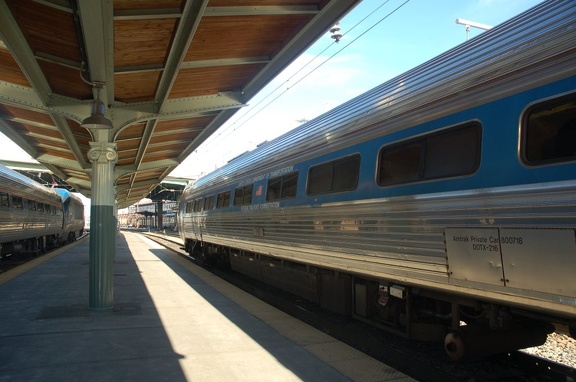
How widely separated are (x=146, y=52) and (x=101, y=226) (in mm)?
3027

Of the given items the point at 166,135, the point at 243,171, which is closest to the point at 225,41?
the point at 243,171

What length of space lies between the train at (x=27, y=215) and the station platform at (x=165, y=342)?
614cm

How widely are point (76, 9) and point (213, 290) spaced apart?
6308 mm

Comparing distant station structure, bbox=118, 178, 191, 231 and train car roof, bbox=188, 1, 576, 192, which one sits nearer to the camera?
train car roof, bbox=188, 1, 576, 192

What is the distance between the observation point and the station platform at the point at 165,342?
14.8 feet

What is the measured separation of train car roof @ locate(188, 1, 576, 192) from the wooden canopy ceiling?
3.73ft

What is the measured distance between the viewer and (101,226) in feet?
24.3

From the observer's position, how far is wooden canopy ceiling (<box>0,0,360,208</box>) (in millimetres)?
4773

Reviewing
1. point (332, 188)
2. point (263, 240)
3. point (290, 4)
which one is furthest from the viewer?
point (263, 240)

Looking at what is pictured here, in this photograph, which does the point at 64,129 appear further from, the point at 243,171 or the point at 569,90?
the point at 569,90

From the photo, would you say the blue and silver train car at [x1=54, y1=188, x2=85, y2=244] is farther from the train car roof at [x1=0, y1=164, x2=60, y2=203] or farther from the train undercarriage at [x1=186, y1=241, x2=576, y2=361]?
the train undercarriage at [x1=186, y1=241, x2=576, y2=361]

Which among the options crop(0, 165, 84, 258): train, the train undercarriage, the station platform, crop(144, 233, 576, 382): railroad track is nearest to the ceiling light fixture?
the station platform

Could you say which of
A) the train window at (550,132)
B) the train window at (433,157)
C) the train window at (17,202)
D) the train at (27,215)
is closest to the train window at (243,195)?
the train window at (433,157)

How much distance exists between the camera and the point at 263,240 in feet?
30.4
